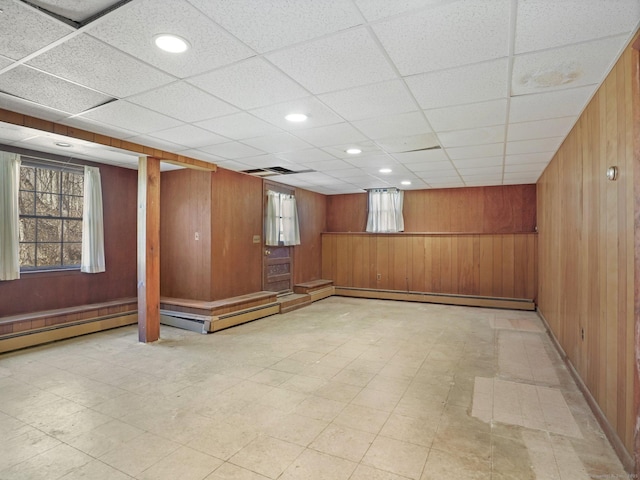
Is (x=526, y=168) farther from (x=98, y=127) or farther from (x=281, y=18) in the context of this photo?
(x=98, y=127)

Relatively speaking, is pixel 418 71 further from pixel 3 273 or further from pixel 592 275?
pixel 3 273

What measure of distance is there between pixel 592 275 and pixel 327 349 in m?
2.83

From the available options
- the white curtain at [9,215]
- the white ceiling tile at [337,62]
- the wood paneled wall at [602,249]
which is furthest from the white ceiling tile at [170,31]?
the white curtain at [9,215]

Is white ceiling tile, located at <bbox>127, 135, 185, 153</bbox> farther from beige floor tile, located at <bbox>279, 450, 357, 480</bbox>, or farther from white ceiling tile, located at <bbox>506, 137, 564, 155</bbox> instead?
white ceiling tile, located at <bbox>506, 137, 564, 155</bbox>

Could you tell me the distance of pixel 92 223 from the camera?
514 cm

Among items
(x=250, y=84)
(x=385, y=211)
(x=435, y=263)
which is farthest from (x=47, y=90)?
(x=435, y=263)

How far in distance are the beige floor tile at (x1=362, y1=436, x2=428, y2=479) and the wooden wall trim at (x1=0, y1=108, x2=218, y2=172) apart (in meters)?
4.16

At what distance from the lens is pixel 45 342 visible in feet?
14.5

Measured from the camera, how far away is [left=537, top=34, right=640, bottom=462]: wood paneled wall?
6.73 feet

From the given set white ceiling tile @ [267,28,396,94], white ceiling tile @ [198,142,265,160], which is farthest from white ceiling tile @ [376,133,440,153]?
white ceiling tile @ [198,142,265,160]

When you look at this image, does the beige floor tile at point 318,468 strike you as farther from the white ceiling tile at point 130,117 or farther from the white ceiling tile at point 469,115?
the white ceiling tile at point 130,117

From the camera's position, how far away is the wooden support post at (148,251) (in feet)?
14.8

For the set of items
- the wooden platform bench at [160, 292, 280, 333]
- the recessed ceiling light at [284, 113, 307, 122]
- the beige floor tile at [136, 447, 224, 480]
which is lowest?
the beige floor tile at [136, 447, 224, 480]

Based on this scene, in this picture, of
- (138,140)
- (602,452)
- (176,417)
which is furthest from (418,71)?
(138,140)
